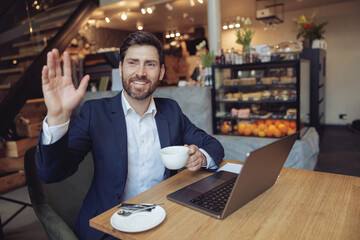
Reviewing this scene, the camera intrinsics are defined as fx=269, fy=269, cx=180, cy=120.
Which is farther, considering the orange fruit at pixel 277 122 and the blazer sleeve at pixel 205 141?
the orange fruit at pixel 277 122

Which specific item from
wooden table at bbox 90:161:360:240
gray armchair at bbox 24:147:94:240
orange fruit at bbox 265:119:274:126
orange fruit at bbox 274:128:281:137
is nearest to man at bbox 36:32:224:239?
gray armchair at bbox 24:147:94:240

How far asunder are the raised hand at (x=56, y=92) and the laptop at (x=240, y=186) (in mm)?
492

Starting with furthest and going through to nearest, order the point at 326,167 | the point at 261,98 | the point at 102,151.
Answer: the point at 326,167 < the point at 261,98 < the point at 102,151

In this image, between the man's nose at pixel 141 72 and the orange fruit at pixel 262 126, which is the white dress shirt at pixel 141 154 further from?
the orange fruit at pixel 262 126

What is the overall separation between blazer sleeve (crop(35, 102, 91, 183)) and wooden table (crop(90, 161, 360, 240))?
278 mm

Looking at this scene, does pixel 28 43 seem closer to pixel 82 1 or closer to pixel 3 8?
pixel 3 8

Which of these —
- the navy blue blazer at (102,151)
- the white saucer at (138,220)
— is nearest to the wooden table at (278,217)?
the white saucer at (138,220)

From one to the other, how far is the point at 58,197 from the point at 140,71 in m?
0.76

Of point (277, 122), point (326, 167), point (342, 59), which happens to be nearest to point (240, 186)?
point (277, 122)

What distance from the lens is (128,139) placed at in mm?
1374

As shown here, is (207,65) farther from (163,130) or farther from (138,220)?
(138,220)

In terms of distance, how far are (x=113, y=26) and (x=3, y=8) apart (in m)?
4.57

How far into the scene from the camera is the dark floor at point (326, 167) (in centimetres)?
244

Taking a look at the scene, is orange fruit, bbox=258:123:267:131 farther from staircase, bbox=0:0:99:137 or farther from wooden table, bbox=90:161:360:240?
staircase, bbox=0:0:99:137
